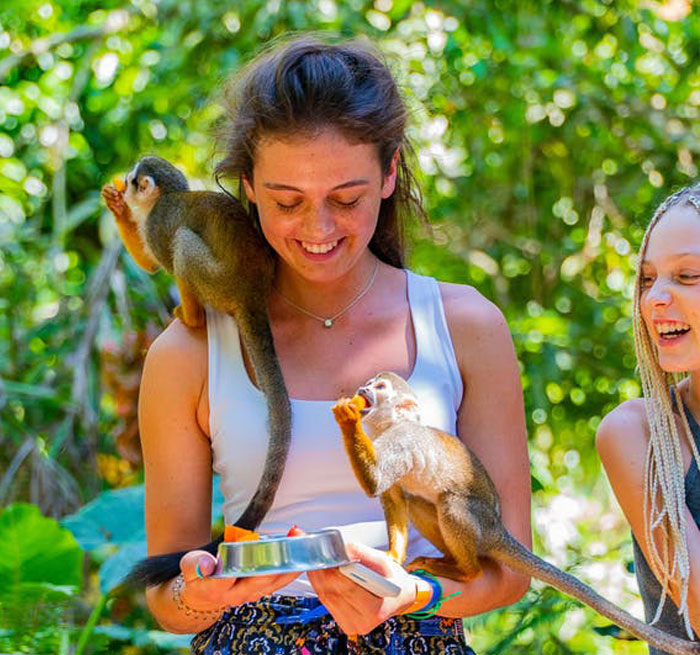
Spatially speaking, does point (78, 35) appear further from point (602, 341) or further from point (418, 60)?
point (602, 341)

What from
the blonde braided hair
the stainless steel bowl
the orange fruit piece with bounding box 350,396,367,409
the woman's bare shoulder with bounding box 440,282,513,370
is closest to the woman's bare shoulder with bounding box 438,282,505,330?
the woman's bare shoulder with bounding box 440,282,513,370

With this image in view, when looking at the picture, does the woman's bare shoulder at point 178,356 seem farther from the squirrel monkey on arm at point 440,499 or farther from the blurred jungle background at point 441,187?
the blurred jungle background at point 441,187

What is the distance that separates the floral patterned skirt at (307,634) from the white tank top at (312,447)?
5cm

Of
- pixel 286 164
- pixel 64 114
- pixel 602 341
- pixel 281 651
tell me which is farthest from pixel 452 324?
pixel 64 114

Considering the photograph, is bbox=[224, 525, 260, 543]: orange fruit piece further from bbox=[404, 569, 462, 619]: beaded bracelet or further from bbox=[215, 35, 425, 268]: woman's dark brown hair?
bbox=[215, 35, 425, 268]: woman's dark brown hair

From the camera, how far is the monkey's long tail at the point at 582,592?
66.6 inches

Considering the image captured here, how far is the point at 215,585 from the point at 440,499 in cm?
Answer: 37

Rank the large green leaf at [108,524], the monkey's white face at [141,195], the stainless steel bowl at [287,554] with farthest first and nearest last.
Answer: the large green leaf at [108,524] → the monkey's white face at [141,195] → the stainless steel bowl at [287,554]

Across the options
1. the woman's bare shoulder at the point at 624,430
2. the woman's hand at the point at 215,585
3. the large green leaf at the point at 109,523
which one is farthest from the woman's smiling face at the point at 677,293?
the large green leaf at the point at 109,523

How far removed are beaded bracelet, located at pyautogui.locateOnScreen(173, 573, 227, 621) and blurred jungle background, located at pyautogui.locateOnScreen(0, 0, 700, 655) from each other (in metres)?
1.84

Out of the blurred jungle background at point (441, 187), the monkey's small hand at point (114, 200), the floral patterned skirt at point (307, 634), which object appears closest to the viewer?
the floral patterned skirt at point (307, 634)

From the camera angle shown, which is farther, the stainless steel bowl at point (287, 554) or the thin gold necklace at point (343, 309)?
the thin gold necklace at point (343, 309)

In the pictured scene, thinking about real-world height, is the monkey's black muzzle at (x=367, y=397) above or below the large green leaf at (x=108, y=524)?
above

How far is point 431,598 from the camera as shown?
167cm
